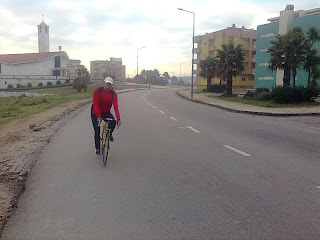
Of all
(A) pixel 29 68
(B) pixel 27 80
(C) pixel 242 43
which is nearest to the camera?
(B) pixel 27 80

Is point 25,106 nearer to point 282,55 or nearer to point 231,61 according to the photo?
point 231,61

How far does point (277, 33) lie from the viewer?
48688mm

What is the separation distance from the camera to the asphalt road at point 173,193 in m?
4.13

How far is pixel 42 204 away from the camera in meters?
5.02

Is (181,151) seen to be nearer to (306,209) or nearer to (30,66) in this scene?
(306,209)

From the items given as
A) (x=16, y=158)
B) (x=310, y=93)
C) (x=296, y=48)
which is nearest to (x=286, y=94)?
(x=310, y=93)

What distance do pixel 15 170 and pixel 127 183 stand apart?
8.06 ft

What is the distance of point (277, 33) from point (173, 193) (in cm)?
4795

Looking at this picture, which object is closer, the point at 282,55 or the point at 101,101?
the point at 101,101

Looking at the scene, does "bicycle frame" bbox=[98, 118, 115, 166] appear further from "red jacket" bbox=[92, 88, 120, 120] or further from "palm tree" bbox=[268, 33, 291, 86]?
"palm tree" bbox=[268, 33, 291, 86]

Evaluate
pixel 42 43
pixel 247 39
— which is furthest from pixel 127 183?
pixel 42 43

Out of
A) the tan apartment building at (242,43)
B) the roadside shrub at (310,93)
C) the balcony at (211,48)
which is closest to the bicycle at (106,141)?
the roadside shrub at (310,93)

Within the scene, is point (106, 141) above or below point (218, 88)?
below

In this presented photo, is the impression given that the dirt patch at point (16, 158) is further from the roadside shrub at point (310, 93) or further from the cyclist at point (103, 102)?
the roadside shrub at point (310, 93)
